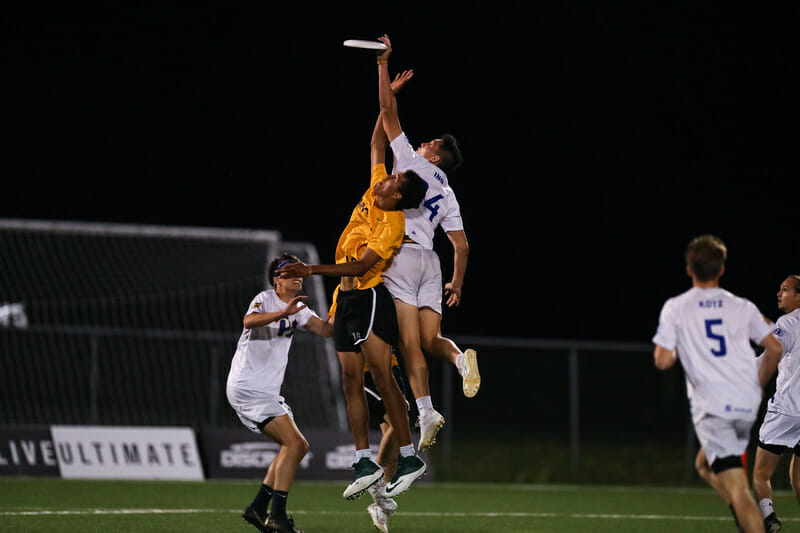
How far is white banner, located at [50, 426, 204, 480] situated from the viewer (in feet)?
52.6

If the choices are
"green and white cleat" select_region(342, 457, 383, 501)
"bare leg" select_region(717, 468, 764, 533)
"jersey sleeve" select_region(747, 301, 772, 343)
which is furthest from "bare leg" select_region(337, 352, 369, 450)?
"jersey sleeve" select_region(747, 301, 772, 343)

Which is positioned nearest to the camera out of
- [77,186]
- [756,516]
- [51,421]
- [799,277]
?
[756,516]

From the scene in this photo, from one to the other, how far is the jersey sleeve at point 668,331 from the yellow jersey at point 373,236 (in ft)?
8.67

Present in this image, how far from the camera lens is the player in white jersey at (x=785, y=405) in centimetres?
1003

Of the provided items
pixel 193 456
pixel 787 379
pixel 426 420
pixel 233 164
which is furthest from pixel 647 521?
pixel 233 164

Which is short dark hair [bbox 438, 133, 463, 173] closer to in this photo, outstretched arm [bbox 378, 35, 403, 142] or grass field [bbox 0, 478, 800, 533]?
outstretched arm [bbox 378, 35, 403, 142]

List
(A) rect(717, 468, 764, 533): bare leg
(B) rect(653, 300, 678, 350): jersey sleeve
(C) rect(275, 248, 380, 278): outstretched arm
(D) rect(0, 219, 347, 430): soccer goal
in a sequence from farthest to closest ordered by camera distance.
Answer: (D) rect(0, 219, 347, 430): soccer goal
(C) rect(275, 248, 380, 278): outstretched arm
(B) rect(653, 300, 678, 350): jersey sleeve
(A) rect(717, 468, 764, 533): bare leg

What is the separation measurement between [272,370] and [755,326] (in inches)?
180

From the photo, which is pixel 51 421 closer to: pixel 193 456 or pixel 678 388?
pixel 193 456

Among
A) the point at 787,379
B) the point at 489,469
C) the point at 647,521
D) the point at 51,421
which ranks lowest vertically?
the point at 489,469

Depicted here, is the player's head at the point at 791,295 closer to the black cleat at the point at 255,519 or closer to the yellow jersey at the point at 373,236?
the yellow jersey at the point at 373,236

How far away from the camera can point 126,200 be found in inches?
1414

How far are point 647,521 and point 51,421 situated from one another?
514 inches

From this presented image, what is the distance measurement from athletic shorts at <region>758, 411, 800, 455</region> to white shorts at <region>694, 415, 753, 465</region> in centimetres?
317
